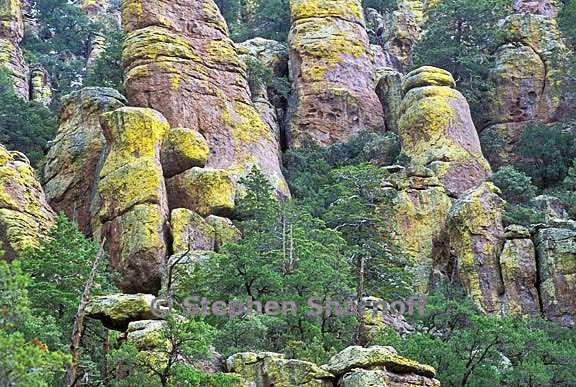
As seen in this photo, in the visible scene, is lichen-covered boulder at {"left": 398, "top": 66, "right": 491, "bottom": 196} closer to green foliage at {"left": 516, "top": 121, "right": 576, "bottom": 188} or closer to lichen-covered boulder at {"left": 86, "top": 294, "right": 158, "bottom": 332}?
green foliage at {"left": 516, "top": 121, "right": 576, "bottom": 188}

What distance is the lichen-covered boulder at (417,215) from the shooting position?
123ft

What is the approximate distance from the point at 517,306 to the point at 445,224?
497 cm

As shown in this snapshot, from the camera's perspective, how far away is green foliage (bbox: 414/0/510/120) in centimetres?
5166

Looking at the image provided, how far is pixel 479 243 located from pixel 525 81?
16.8 m

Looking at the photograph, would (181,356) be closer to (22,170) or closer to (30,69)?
(22,170)

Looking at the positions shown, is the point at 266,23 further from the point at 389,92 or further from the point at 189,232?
the point at 189,232

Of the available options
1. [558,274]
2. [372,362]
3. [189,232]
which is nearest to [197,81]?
[189,232]

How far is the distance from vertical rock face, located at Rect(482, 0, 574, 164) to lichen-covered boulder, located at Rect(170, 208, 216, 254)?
18.2m

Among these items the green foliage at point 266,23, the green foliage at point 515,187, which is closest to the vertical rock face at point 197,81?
the green foliage at point 515,187

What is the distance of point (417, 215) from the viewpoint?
126 feet

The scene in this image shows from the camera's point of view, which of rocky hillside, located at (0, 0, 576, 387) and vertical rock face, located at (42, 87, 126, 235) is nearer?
rocky hillside, located at (0, 0, 576, 387)

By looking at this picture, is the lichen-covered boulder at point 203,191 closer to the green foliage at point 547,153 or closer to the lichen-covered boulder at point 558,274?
the lichen-covered boulder at point 558,274

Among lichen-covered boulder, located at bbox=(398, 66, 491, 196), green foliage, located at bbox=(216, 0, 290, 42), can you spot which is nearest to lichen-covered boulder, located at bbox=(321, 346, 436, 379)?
lichen-covered boulder, located at bbox=(398, 66, 491, 196)

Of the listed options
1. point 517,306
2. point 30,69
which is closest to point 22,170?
point 517,306
